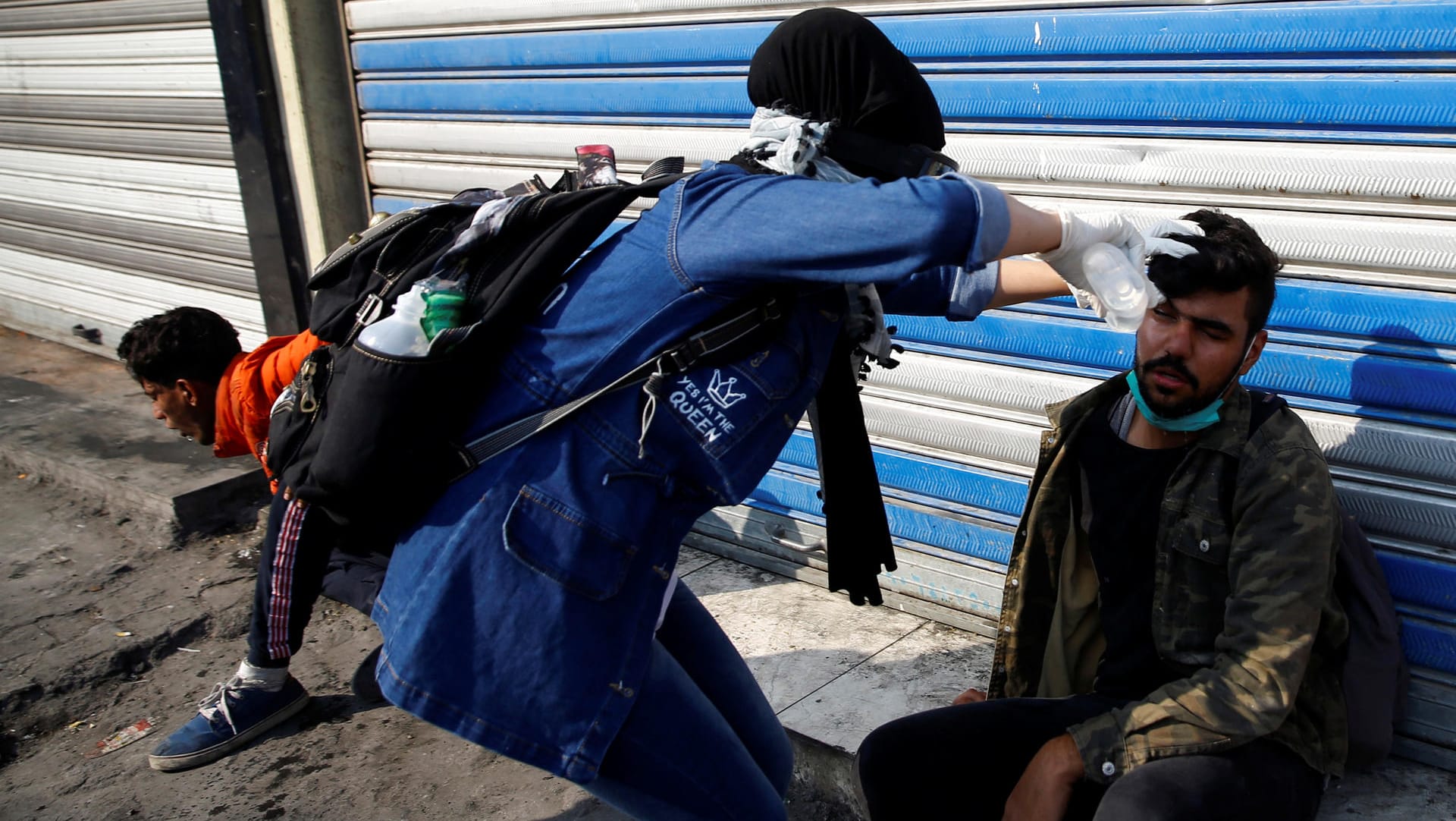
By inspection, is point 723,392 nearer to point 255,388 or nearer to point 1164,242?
point 1164,242

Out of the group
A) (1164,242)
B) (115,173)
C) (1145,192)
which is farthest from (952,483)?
(115,173)

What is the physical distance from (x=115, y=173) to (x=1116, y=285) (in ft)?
21.5

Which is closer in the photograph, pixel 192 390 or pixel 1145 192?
pixel 1145 192

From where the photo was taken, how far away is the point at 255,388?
2.99 meters

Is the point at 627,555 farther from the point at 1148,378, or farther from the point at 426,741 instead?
the point at 426,741

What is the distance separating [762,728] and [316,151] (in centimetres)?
408

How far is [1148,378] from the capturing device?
2154 mm

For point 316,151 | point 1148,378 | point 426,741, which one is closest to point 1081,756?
point 1148,378

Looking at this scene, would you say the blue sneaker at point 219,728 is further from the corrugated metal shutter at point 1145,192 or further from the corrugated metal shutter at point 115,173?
the corrugated metal shutter at point 115,173

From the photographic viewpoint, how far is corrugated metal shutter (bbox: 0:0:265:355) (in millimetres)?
5805

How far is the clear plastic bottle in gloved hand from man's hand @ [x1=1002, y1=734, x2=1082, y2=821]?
0.86 m

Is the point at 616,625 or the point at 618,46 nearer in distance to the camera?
the point at 616,625

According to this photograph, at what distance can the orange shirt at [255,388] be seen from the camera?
2.96 m

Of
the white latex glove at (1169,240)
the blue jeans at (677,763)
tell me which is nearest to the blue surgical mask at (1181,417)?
the white latex glove at (1169,240)
